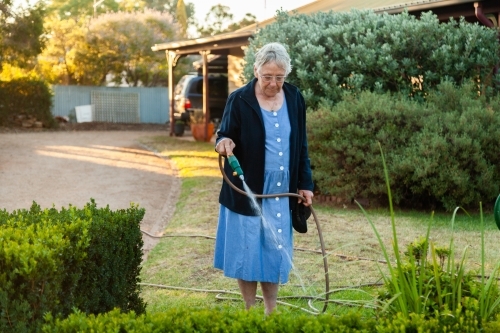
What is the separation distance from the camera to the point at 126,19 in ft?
122

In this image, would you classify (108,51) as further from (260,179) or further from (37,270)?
(37,270)

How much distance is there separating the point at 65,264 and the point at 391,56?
30.7ft

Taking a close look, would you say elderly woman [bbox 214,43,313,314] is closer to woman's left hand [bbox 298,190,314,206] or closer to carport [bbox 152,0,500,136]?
woman's left hand [bbox 298,190,314,206]

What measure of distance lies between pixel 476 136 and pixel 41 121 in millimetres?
22625

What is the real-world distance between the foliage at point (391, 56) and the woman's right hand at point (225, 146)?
302 inches

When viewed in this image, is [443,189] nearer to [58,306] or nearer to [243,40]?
[58,306]

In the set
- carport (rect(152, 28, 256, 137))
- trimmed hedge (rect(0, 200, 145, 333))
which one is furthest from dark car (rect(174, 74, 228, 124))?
trimmed hedge (rect(0, 200, 145, 333))

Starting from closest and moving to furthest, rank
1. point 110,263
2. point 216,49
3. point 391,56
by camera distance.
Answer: point 110,263 < point 391,56 < point 216,49

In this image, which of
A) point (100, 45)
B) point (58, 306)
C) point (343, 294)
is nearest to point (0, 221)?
point (58, 306)

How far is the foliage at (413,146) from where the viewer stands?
10.9 m

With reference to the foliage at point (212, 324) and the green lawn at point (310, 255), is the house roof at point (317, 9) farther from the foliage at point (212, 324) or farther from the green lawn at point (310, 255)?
the foliage at point (212, 324)

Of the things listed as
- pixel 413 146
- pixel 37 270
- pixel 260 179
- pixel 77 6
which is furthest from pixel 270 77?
pixel 77 6

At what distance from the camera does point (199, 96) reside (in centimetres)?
2827

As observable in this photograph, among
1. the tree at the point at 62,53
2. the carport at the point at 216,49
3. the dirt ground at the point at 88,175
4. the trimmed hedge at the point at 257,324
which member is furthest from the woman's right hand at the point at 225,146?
the tree at the point at 62,53
